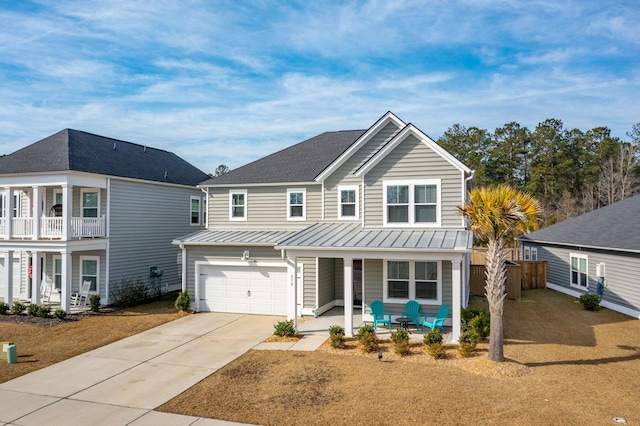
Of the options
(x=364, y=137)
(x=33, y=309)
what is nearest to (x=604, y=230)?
(x=364, y=137)

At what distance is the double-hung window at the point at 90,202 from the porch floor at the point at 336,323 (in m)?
11.6

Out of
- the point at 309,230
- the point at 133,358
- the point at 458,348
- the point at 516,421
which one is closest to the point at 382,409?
the point at 516,421

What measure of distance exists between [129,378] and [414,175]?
1146 cm

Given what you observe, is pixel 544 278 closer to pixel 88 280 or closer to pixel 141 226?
pixel 141 226

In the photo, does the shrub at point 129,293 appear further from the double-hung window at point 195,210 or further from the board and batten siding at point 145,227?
the double-hung window at point 195,210

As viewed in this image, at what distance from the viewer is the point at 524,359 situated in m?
11.8

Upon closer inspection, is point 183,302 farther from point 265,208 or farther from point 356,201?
point 356,201

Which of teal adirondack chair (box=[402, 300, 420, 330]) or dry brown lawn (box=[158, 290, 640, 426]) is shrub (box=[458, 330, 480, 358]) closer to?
dry brown lawn (box=[158, 290, 640, 426])

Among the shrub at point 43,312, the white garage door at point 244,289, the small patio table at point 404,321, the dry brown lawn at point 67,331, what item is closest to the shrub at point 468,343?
the small patio table at point 404,321

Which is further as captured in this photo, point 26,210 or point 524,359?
point 26,210

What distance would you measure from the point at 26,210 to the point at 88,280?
5.21m

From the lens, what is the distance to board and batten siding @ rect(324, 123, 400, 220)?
1883 cm

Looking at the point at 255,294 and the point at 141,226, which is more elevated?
the point at 141,226

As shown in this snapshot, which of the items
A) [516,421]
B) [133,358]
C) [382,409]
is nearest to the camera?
[516,421]
